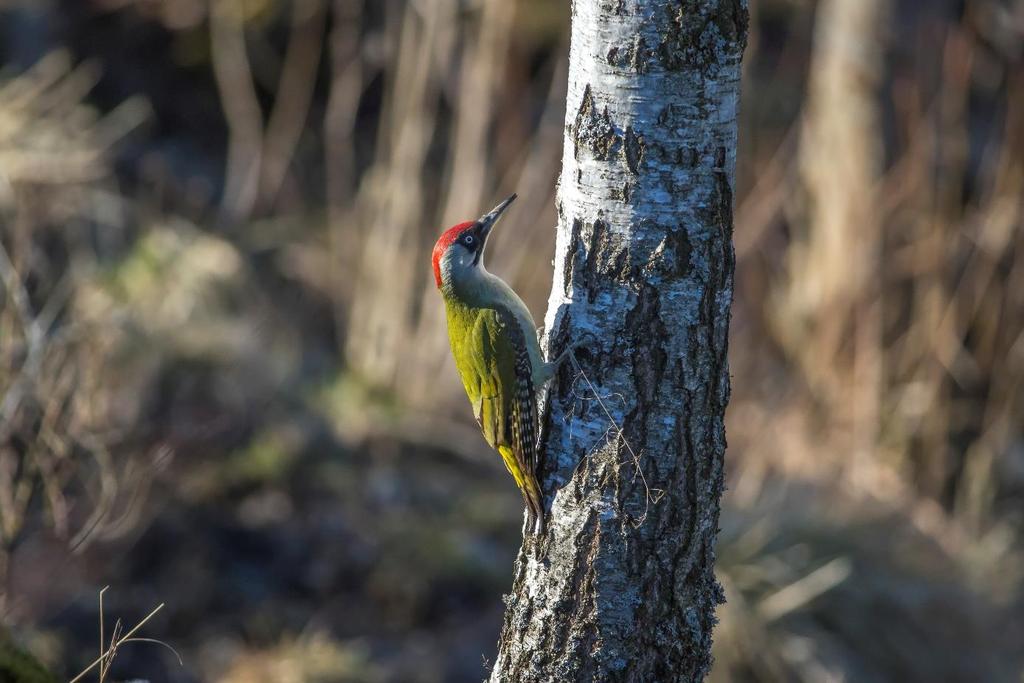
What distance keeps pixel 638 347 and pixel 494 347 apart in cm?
79

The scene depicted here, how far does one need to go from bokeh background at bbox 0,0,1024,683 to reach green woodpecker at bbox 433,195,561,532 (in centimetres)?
142

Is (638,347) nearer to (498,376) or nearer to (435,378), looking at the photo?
(498,376)

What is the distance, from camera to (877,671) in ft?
17.1

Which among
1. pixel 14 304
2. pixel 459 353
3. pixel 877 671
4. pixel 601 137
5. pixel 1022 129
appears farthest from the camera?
pixel 1022 129

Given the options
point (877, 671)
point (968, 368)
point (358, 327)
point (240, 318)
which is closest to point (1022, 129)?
point (968, 368)

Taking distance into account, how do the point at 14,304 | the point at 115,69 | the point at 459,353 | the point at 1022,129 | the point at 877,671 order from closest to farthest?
the point at 459,353
the point at 14,304
the point at 877,671
the point at 1022,129
the point at 115,69

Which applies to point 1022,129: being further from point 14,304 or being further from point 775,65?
point 14,304

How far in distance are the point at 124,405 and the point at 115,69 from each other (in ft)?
14.4

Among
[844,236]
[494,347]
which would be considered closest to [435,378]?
[844,236]

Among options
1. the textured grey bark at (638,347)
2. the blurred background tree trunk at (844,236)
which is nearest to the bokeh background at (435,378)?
the blurred background tree trunk at (844,236)

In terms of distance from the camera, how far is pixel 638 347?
251cm

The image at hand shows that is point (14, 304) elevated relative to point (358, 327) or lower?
elevated

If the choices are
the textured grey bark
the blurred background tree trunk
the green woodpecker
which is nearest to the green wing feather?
the green woodpecker

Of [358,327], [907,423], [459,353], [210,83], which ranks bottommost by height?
[907,423]
